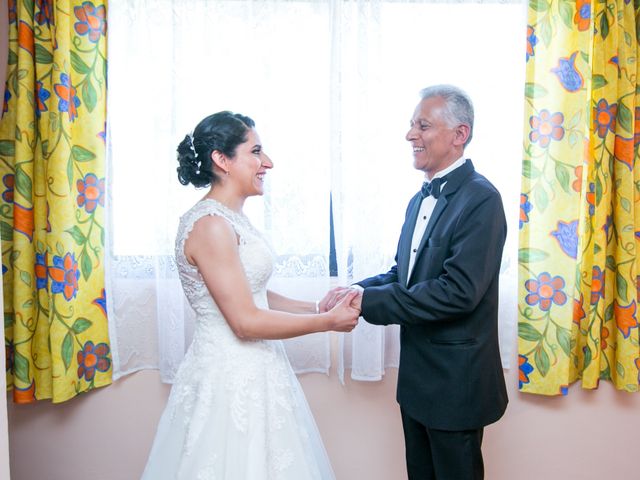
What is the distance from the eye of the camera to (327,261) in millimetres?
2311

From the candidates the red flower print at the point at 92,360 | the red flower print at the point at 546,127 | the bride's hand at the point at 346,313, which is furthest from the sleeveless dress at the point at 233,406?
the red flower print at the point at 546,127

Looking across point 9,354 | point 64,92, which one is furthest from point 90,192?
point 9,354

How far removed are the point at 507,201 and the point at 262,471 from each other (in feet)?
4.98

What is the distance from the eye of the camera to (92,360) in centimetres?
232

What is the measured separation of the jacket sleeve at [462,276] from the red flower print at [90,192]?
53.5 inches

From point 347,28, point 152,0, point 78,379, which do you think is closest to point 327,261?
point 347,28

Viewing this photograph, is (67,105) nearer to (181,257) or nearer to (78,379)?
(181,257)

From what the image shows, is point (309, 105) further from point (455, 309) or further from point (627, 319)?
point (627, 319)

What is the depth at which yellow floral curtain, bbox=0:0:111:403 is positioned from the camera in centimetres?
219

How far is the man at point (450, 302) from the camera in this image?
64.9 inches

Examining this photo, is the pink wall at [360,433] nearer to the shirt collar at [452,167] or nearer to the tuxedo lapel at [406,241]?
the tuxedo lapel at [406,241]

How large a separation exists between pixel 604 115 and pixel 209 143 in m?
1.68

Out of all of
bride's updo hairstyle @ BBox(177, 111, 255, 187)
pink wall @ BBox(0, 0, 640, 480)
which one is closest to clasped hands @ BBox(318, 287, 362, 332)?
bride's updo hairstyle @ BBox(177, 111, 255, 187)

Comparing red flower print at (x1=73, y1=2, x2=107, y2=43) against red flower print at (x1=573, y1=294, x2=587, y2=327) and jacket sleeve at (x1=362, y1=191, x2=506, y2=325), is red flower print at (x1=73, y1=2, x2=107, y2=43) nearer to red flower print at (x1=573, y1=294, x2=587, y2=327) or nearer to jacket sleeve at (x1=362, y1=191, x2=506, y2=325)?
jacket sleeve at (x1=362, y1=191, x2=506, y2=325)
